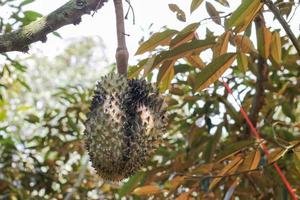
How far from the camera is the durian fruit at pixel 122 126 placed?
41.1 inches

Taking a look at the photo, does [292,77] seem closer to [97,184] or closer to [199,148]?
[199,148]

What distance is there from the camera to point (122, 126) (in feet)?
3.54

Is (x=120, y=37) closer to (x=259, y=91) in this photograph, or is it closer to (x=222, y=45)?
(x=222, y=45)

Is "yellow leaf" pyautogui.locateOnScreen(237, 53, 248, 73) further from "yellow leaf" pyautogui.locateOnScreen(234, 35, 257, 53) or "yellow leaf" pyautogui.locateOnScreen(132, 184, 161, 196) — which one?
"yellow leaf" pyautogui.locateOnScreen(132, 184, 161, 196)

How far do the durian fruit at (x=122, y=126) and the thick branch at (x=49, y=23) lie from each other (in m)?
0.16

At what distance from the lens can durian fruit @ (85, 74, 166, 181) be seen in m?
1.04

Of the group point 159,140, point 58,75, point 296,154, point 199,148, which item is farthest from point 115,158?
point 58,75

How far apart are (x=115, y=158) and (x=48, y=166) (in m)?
1.15

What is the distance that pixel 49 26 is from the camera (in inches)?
39.6

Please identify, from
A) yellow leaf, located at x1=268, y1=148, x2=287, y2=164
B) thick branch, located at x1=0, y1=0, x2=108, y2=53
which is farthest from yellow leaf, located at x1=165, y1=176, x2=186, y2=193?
thick branch, located at x1=0, y1=0, x2=108, y2=53

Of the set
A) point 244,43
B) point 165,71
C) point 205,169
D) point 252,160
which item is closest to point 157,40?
point 165,71

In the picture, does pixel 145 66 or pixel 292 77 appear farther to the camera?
pixel 292 77

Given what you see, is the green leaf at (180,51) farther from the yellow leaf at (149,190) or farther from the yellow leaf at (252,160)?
the yellow leaf at (149,190)

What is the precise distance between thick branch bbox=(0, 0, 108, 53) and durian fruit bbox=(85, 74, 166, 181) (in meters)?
0.16
